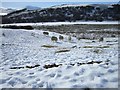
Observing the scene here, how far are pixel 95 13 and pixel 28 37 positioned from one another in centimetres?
9891

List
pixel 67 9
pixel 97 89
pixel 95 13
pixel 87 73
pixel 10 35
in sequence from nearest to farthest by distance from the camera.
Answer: pixel 97 89 < pixel 87 73 < pixel 10 35 < pixel 95 13 < pixel 67 9

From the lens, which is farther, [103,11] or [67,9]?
[67,9]

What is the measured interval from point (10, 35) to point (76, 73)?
22944 mm

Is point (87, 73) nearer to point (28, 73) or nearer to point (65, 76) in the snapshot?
point (65, 76)

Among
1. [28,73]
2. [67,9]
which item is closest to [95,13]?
[67,9]

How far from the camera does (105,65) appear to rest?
9.02 m

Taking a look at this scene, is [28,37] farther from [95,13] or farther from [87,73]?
[95,13]

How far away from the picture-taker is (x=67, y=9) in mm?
136250

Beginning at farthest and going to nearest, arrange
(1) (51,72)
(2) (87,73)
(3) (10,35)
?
(3) (10,35) < (1) (51,72) < (2) (87,73)

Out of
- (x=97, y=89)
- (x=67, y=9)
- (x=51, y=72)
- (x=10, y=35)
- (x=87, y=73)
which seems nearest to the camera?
(x=97, y=89)

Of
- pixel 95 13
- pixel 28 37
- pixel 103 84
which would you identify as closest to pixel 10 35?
pixel 28 37

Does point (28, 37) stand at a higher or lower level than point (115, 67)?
lower

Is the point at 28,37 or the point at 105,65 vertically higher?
the point at 105,65

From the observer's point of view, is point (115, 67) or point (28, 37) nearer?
point (115, 67)
